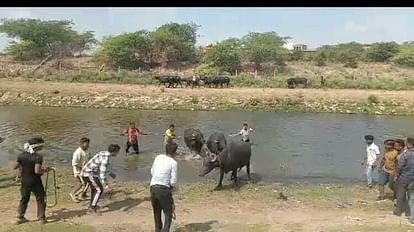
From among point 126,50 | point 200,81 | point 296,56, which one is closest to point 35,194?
point 200,81

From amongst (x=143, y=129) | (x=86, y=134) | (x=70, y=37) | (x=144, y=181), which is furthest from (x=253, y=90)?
(x=70, y=37)

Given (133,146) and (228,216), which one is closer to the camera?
(228,216)

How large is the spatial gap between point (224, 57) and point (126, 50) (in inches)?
511

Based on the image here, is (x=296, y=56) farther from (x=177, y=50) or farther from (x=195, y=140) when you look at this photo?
(x=195, y=140)

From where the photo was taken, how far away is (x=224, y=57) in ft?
208

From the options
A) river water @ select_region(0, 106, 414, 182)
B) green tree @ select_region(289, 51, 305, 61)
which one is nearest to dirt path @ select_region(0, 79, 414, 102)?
river water @ select_region(0, 106, 414, 182)

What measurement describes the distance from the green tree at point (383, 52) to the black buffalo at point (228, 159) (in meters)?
64.6

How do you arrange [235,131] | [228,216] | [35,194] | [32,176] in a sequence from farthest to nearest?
[235,131] < [228,216] < [35,194] < [32,176]

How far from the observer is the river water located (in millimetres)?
16812

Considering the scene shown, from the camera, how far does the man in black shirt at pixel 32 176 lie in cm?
948

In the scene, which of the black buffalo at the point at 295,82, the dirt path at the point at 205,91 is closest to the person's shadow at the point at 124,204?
the dirt path at the point at 205,91

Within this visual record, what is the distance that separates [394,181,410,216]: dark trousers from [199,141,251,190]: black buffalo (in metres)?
4.43

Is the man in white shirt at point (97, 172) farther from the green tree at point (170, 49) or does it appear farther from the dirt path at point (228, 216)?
the green tree at point (170, 49)

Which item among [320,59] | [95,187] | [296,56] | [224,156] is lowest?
[95,187]
